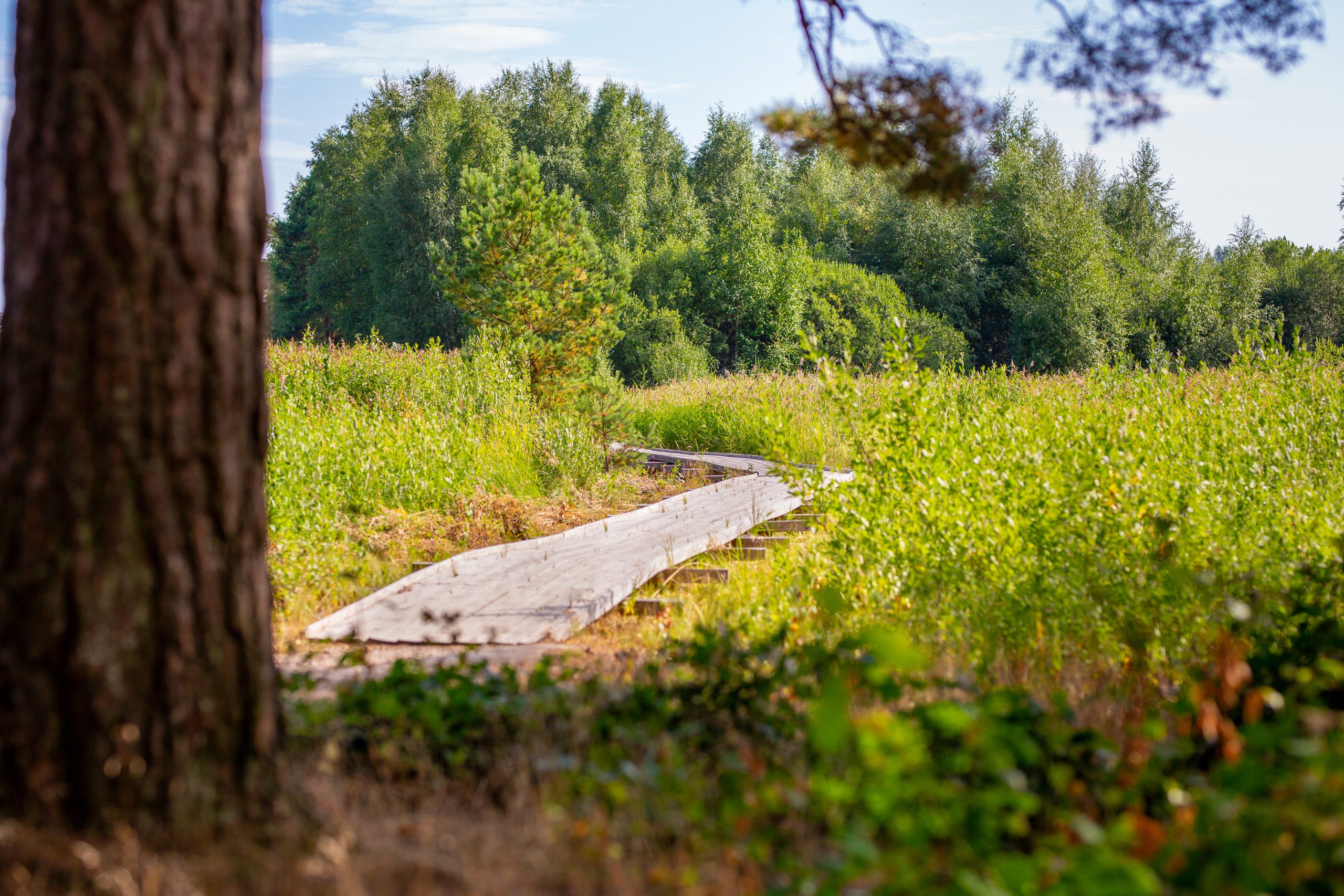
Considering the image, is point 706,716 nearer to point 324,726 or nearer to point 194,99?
point 324,726

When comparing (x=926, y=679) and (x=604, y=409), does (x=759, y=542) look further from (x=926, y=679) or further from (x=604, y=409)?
(x=604, y=409)

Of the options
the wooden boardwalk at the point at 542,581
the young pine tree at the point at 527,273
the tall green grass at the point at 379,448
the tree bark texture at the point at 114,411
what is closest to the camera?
the tree bark texture at the point at 114,411

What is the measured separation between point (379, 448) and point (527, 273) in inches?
294

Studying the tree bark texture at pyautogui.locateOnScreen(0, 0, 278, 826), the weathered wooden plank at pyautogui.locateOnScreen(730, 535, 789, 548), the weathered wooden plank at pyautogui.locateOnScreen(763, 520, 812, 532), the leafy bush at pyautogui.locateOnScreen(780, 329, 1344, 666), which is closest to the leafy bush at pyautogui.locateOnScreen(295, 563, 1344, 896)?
the tree bark texture at pyautogui.locateOnScreen(0, 0, 278, 826)

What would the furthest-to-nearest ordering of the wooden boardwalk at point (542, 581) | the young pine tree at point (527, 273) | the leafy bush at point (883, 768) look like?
the young pine tree at point (527, 273)
the wooden boardwalk at point (542, 581)
the leafy bush at point (883, 768)

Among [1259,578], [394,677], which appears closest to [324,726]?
[394,677]

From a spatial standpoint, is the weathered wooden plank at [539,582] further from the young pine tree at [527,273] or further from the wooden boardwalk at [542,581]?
the young pine tree at [527,273]

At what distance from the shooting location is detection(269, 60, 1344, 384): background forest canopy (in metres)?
34.7

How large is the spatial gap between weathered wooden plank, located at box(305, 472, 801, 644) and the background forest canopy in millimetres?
22935

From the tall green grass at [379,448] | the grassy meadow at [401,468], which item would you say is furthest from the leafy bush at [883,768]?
the tall green grass at [379,448]

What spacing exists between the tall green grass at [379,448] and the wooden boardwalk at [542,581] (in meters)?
0.52

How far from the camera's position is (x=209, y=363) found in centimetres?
202

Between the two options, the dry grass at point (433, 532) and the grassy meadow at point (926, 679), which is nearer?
the grassy meadow at point (926, 679)

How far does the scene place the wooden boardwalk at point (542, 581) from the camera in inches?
193
